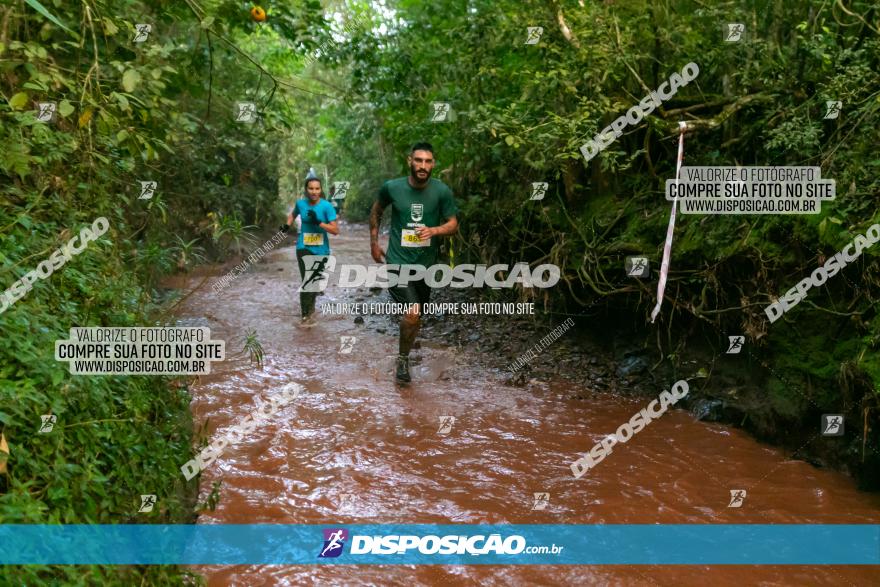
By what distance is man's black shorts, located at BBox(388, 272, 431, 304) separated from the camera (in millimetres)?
6207

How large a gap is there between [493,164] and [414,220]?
2.92 metres

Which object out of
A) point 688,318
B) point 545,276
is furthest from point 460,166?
point 688,318

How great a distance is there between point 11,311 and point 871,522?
16.8 ft

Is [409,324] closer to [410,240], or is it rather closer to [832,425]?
[410,240]

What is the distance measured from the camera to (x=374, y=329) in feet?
28.1

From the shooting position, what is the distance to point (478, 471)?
4.52 metres

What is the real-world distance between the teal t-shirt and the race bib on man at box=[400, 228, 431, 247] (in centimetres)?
274

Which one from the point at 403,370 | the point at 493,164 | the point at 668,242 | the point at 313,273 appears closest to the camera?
the point at 668,242

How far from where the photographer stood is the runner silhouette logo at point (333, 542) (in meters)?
3.50

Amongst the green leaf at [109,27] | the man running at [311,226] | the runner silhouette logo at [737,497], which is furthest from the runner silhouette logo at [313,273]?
the runner silhouette logo at [737,497]

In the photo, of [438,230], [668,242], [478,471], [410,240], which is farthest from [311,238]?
[478,471]

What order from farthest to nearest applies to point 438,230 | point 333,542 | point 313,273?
point 313,273, point 438,230, point 333,542

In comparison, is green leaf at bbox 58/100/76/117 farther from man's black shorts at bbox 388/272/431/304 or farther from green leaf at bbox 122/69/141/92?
man's black shorts at bbox 388/272/431/304

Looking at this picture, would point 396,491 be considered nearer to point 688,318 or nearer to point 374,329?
point 688,318
